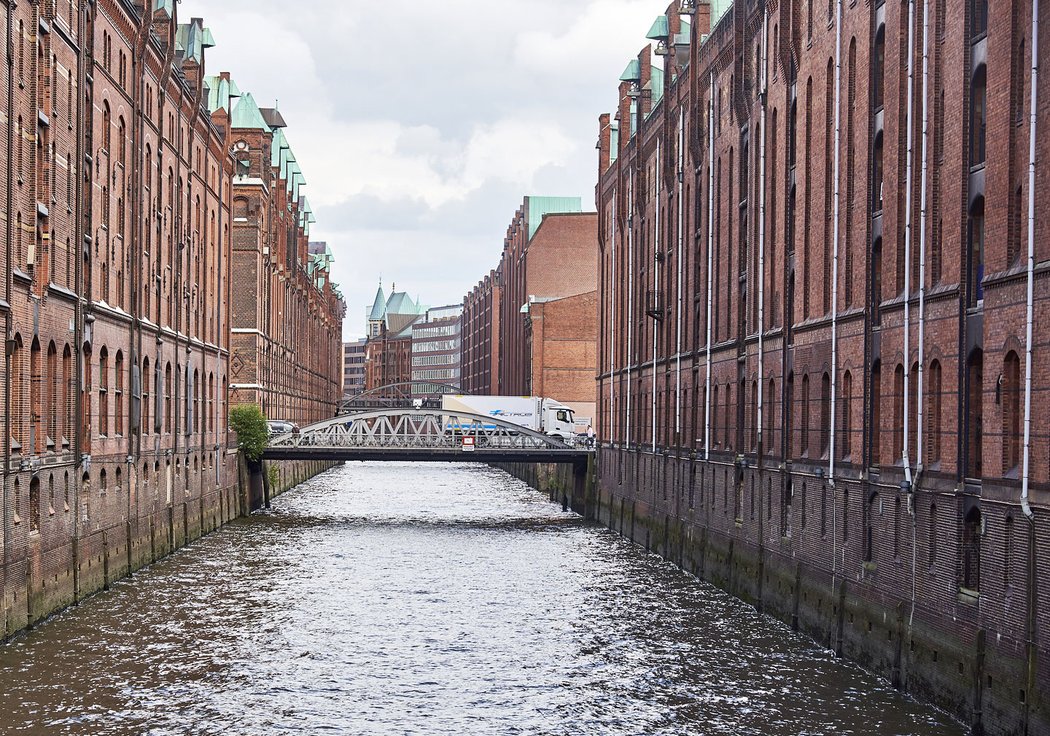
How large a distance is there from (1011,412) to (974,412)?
180 cm

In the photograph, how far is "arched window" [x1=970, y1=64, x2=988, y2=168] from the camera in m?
23.0

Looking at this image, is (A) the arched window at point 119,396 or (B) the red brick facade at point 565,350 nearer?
(A) the arched window at point 119,396

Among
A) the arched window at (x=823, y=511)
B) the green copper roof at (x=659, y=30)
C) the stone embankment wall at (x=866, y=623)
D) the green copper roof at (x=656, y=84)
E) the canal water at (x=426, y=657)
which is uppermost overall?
the green copper roof at (x=659, y=30)

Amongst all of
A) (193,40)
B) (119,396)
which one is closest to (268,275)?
(193,40)

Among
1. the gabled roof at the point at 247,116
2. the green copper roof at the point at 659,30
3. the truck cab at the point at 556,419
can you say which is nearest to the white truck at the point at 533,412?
the truck cab at the point at 556,419

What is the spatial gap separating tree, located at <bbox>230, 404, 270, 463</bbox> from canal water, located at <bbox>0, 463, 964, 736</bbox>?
57.2 ft

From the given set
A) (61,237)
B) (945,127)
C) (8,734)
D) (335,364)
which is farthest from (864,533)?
(335,364)

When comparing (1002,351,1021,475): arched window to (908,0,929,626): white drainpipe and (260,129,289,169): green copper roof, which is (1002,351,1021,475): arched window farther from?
(260,129,289,169): green copper roof

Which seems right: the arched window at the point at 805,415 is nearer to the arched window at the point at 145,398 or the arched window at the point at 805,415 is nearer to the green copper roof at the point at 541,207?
the arched window at the point at 145,398

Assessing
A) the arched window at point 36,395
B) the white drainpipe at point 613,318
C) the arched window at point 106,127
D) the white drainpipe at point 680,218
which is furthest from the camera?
the white drainpipe at point 613,318

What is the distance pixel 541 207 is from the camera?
412 ft

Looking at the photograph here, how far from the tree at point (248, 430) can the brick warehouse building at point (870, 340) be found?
2169 centimetres

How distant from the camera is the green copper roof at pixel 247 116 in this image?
81.3 metres

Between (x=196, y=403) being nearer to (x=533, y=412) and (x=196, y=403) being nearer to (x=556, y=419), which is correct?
(x=533, y=412)
